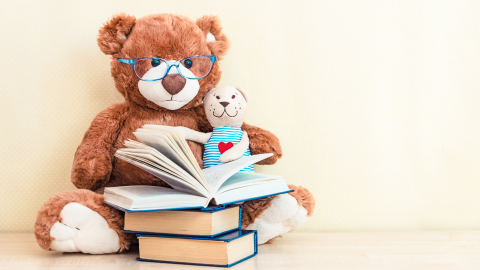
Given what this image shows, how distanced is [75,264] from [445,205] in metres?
1.09

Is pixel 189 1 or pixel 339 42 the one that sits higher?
pixel 189 1

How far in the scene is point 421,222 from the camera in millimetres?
1241

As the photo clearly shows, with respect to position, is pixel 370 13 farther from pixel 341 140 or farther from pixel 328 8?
pixel 341 140

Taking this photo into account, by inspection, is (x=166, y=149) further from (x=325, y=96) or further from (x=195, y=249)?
(x=325, y=96)

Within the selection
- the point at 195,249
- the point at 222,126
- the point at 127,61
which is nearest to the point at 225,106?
the point at 222,126

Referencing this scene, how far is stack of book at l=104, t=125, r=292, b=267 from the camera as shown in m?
0.77

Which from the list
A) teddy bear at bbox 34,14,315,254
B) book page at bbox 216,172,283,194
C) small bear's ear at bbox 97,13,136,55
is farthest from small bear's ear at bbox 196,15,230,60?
book page at bbox 216,172,283,194

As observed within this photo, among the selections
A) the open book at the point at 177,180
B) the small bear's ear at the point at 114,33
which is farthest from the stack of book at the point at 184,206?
the small bear's ear at the point at 114,33

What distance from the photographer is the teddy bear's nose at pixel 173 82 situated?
40.7 inches

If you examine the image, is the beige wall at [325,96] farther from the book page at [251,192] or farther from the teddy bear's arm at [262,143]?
the book page at [251,192]

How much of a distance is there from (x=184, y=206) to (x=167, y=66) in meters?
0.43

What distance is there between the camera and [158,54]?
3.44 feet

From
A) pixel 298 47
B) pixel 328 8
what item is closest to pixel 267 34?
pixel 298 47

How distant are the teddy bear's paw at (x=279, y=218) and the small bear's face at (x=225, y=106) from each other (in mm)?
251
